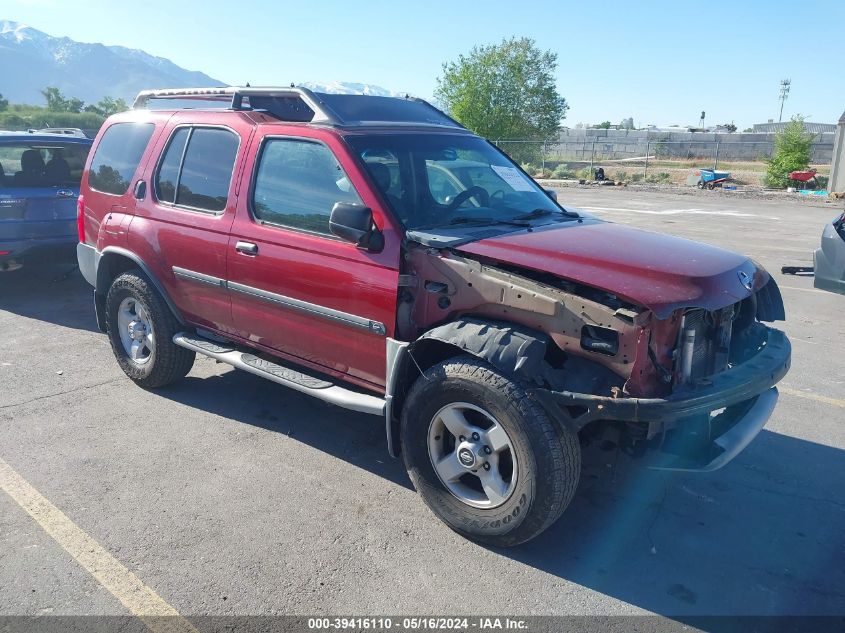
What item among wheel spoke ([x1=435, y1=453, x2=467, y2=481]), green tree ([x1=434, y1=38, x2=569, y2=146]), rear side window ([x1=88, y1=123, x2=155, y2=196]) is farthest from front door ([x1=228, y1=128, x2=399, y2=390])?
green tree ([x1=434, y1=38, x2=569, y2=146])

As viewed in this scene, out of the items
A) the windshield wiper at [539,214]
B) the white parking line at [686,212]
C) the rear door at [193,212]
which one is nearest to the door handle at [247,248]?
the rear door at [193,212]

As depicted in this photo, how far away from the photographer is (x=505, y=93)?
55.3 meters

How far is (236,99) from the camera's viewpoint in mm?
4695

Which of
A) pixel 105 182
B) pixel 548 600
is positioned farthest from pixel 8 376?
pixel 548 600

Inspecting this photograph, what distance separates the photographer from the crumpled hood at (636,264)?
3.06 metres

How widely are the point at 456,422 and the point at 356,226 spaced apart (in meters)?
1.12

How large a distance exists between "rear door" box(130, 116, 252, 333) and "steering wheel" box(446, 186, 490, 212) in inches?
55.9

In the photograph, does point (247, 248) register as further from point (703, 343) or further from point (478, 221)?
point (703, 343)

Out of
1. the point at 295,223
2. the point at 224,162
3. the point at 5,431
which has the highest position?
the point at 224,162

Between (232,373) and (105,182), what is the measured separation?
71.5 inches

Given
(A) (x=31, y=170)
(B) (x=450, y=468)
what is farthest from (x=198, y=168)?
(A) (x=31, y=170)

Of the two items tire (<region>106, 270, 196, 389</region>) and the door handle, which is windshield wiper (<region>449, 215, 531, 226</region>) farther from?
tire (<region>106, 270, 196, 389</region>)

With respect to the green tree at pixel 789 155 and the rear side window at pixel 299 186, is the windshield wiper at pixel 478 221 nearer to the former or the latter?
the rear side window at pixel 299 186

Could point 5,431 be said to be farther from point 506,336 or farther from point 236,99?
point 506,336
